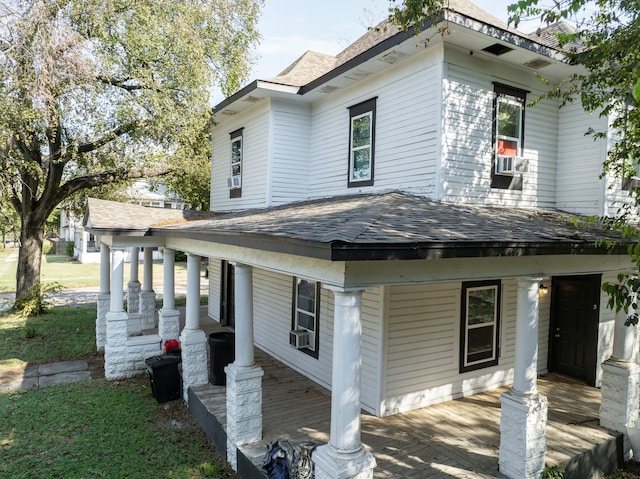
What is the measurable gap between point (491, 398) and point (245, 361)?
15.9 ft

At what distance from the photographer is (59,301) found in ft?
61.9

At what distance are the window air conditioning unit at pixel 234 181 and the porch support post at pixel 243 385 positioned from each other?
20.5 feet

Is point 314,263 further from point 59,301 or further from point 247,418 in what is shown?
point 59,301

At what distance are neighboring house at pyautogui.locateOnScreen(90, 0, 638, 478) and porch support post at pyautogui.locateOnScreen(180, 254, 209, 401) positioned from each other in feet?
0.23

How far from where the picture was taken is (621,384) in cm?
627

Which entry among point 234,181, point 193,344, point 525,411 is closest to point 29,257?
point 234,181

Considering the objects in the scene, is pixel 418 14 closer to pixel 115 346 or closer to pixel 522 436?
pixel 522 436

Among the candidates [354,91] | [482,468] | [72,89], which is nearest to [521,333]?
Result: [482,468]

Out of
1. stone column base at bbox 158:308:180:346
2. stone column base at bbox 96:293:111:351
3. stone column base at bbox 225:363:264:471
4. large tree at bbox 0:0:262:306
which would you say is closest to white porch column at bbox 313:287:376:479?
stone column base at bbox 225:363:264:471

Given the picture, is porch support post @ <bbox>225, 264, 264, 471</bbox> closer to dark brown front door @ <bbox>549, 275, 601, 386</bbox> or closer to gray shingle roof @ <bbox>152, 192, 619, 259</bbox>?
gray shingle roof @ <bbox>152, 192, 619, 259</bbox>

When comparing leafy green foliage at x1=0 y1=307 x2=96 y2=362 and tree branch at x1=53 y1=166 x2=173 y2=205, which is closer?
leafy green foliage at x1=0 y1=307 x2=96 y2=362

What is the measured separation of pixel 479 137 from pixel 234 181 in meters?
7.19

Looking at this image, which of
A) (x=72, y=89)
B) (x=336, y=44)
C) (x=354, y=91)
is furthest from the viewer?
(x=336, y=44)

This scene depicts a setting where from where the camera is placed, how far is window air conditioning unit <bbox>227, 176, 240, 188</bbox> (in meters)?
11.9
